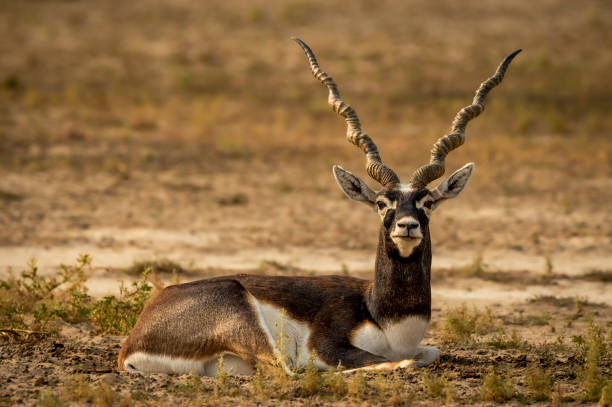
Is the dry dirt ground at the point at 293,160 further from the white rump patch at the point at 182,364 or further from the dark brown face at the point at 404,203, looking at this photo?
the dark brown face at the point at 404,203

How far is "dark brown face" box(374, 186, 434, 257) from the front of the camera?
732 centimetres

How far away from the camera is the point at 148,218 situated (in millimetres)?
15680

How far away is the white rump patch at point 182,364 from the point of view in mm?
7660

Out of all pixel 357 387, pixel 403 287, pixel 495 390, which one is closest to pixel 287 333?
pixel 357 387

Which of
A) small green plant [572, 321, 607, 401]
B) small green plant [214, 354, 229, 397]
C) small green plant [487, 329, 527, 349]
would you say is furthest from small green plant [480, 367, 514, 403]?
small green plant [214, 354, 229, 397]

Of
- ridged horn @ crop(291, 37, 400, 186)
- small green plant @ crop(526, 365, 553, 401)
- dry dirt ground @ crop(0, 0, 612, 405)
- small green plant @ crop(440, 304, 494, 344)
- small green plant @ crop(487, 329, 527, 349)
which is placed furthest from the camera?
small green plant @ crop(440, 304, 494, 344)

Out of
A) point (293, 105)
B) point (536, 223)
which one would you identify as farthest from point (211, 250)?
point (293, 105)

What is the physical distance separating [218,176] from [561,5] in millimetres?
24423

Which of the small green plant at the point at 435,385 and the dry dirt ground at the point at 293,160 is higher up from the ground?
the dry dirt ground at the point at 293,160

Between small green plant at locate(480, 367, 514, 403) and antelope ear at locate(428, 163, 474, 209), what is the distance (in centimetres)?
160

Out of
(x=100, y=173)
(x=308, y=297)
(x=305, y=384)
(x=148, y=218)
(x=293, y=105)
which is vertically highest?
(x=293, y=105)

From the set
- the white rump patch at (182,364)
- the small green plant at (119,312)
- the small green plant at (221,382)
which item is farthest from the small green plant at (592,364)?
the small green plant at (119,312)

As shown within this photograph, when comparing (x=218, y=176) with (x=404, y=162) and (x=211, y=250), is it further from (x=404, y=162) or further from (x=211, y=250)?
(x=211, y=250)

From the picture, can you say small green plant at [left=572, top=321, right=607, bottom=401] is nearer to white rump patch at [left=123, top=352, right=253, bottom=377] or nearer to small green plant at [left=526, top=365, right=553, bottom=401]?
small green plant at [left=526, top=365, right=553, bottom=401]
